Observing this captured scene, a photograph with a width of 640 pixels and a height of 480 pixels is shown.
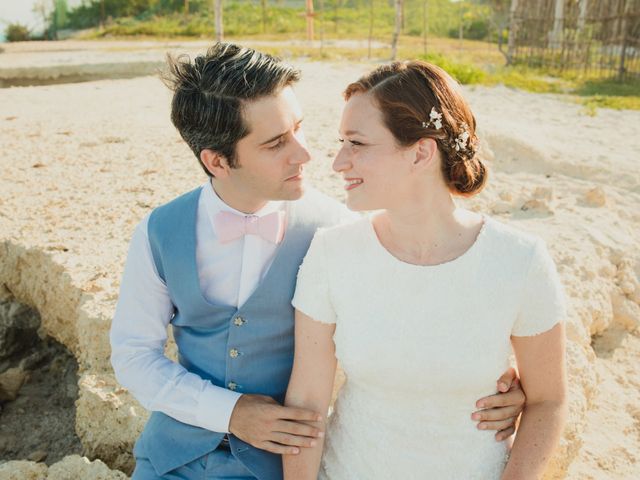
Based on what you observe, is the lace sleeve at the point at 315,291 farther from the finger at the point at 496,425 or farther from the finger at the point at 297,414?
the finger at the point at 496,425

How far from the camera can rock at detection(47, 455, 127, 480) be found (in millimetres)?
2715

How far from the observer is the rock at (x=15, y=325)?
425 cm

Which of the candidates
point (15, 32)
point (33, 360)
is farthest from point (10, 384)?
point (15, 32)

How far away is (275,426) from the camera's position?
206 cm

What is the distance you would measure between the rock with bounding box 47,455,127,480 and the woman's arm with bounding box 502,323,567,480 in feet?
5.03

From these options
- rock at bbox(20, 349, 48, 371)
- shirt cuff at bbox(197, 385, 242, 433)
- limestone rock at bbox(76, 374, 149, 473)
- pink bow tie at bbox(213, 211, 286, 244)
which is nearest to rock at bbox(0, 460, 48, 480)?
limestone rock at bbox(76, 374, 149, 473)

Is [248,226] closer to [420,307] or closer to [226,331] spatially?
[226,331]

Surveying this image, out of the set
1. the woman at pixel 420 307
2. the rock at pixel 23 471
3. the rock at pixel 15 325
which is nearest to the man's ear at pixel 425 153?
the woman at pixel 420 307

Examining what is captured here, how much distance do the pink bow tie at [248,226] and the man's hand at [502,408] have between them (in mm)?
808

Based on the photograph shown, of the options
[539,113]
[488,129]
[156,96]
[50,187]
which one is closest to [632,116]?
[539,113]

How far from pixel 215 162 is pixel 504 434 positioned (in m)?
1.26

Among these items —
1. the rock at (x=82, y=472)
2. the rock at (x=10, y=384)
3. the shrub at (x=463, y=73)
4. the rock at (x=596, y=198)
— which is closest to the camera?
the rock at (x=82, y=472)

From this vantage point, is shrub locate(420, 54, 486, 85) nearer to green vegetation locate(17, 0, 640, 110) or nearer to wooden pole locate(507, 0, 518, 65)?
green vegetation locate(17, 0, 640, 110)

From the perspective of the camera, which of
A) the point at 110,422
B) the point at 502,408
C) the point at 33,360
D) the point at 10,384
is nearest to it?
the point at 502,408
